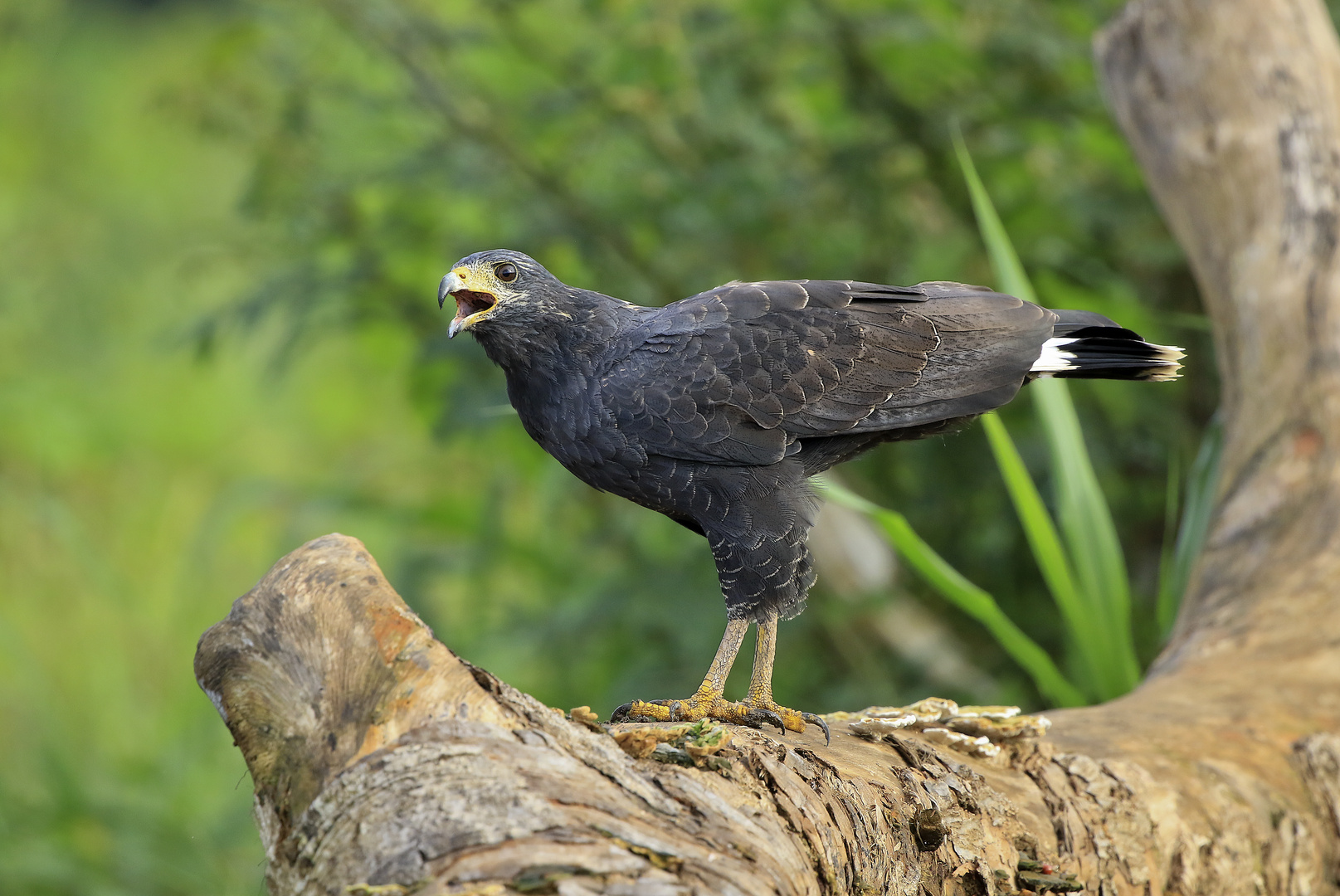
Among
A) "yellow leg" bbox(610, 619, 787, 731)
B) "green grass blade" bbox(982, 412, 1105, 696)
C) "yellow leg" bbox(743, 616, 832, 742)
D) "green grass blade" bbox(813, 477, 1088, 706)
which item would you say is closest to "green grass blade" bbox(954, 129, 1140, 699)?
"green grass blade" bbox(982, 412, 1105, 696)

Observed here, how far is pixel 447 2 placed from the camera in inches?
224

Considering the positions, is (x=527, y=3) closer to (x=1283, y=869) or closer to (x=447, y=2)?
(x=447, y=2)

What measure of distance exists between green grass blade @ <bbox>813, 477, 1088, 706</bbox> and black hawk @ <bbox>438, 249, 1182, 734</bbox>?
27 cm

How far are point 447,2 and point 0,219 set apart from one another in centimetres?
498

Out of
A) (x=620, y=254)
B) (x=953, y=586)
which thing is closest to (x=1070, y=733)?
(x=953, y=586)

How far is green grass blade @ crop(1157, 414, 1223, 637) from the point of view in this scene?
4.12 meters

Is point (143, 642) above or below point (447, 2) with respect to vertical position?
below

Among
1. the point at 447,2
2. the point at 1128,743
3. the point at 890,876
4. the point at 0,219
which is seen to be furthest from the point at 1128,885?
the point at 0,219

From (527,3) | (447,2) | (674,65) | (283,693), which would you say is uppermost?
(447,2)

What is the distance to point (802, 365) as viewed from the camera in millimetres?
2908

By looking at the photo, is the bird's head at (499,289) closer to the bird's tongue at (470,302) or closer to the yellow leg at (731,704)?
the bird's tongue at (470,302)

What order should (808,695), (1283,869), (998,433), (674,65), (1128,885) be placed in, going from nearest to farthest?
(1128,885), (1283,869), (998,433), (674,65), (808,695)

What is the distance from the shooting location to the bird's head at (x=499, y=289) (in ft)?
9.52

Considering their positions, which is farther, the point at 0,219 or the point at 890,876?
the point at 0,219
